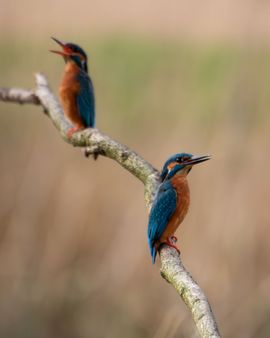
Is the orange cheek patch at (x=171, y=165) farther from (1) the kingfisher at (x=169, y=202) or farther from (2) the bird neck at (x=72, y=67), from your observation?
(2) the bird neck at (x=72, y=67)

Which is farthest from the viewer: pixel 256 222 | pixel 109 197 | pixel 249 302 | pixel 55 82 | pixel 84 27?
pixel 84 27

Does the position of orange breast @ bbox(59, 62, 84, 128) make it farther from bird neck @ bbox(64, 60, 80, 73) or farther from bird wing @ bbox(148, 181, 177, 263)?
bird wing @ bbox(148, 181, 177, 263)

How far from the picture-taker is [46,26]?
5.14 metres

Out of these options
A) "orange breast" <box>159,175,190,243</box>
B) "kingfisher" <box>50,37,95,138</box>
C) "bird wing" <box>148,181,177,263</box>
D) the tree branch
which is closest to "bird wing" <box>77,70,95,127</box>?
"kingfisher" <box>50,37,95,138</box>

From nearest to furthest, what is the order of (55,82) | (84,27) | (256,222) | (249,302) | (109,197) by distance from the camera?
(249,302), (256,222), (109,197), (55,82), (84,27)

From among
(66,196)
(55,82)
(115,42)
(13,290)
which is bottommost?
(13,290)

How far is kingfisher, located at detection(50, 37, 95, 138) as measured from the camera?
331 centimetres

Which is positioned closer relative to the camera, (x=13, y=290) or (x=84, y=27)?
(x=13, y=290)

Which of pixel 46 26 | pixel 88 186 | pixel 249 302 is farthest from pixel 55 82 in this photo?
pixel 249 302

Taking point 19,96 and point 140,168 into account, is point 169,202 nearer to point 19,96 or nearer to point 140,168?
point 140,168

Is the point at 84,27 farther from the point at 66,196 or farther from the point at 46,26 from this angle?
the point at 66,196

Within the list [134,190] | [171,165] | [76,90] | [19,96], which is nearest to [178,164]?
[171,165]

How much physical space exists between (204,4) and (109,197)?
157cm

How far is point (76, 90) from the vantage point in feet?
12.1
